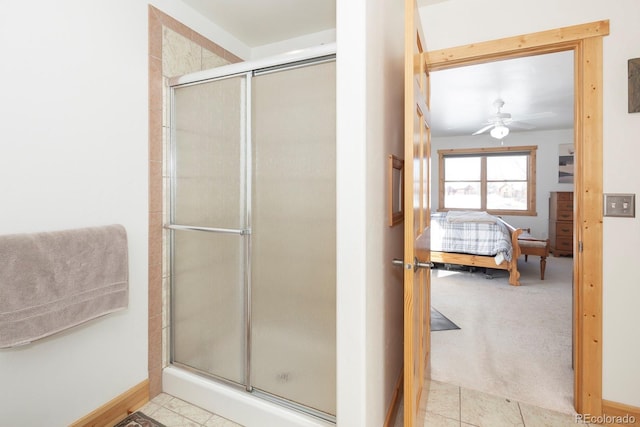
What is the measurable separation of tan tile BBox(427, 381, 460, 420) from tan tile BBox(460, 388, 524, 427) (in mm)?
32

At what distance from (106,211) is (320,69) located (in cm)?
133

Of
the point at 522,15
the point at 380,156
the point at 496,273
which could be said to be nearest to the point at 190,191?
the point at 380,156

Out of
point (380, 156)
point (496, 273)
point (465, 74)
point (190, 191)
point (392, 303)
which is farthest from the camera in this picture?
point (496, 273)

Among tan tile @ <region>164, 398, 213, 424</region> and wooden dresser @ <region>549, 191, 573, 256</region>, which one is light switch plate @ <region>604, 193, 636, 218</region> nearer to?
tan tile @ <region>164, 398, 213, 424</region>

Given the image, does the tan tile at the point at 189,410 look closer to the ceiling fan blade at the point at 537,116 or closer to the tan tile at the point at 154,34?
the tan tile at the point at 154,34

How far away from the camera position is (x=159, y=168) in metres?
1.99

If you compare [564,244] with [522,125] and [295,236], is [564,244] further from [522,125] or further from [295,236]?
[295,236]

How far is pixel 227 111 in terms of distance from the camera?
75.2 inches

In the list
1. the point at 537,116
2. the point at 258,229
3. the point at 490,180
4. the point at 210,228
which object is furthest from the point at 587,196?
the point at 490,180

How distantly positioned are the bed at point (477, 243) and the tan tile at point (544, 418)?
9.52 ft

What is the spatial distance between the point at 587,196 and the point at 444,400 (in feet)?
4.74

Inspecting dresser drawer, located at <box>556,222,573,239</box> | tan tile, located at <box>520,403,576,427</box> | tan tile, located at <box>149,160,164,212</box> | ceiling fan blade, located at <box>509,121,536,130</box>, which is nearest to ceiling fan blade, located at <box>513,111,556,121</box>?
ceiling fan blade, located at <box>509,121,536,130</box>

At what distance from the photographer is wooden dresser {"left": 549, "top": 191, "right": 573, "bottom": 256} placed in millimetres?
6066

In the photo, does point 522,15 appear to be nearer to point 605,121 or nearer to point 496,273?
point 605,121
